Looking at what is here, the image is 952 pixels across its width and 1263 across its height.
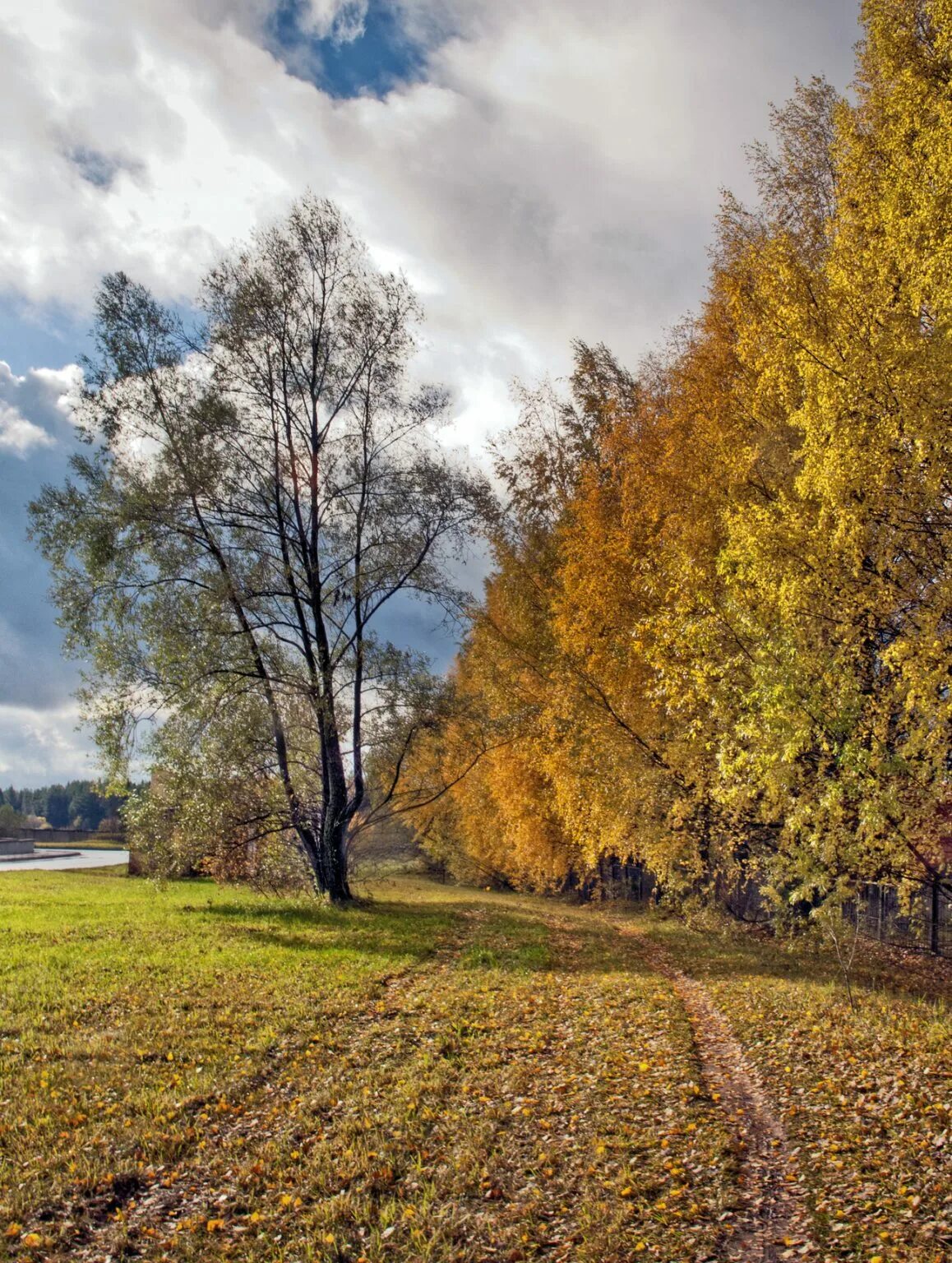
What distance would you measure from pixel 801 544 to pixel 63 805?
574 feet

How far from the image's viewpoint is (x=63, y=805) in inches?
6166

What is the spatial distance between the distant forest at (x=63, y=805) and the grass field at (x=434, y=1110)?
118970mm

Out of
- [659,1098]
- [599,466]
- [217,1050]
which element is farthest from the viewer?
[599,466]

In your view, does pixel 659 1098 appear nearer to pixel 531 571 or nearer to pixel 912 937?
pixel 912 937

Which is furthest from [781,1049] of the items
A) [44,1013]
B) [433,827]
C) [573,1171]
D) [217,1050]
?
[433,827]

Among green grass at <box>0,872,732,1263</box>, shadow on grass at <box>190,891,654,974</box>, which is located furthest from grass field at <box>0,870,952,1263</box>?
shadow on grass at <box>190,891,654,974</box>

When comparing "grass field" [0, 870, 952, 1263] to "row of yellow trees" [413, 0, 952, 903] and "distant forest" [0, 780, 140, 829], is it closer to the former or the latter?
"row of yellow trees" [413, 0, 952, 903]

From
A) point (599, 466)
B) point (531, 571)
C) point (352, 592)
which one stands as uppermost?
point (599, 466)

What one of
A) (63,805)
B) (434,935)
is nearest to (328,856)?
(434,935)

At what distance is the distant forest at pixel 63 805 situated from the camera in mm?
132125

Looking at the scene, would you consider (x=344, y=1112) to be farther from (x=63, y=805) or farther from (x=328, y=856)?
(x=63, y=805)

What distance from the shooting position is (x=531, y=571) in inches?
974

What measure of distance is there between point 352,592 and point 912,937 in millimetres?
17214

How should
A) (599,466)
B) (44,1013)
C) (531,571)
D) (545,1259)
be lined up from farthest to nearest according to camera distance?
1. (531,571)
2. (599,466)
3. (44,1013)
4. (545,1259)
